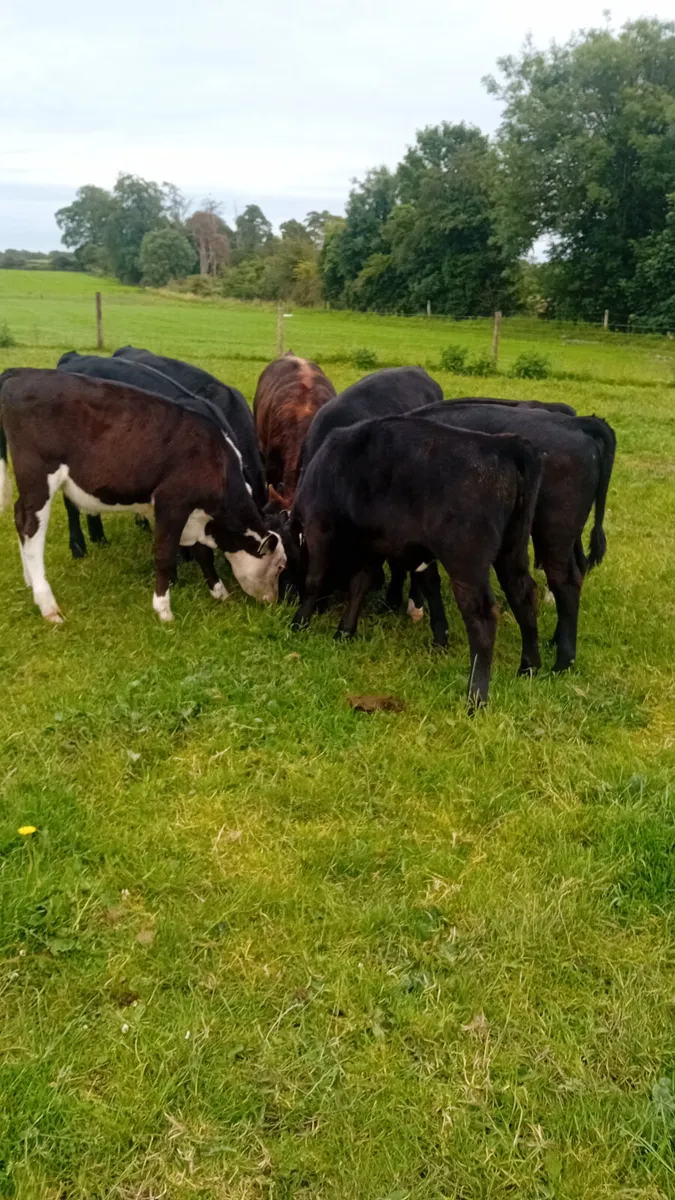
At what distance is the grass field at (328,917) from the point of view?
2508mm

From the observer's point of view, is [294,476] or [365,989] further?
[294,476]

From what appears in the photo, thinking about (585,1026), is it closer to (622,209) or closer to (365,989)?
(365,989)

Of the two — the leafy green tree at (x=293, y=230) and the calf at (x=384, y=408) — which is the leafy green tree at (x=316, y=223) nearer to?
the leafy green tree at (x=293, y=230)

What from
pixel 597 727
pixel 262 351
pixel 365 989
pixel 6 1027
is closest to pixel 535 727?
pixel 597 727

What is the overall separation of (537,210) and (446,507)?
4121cm

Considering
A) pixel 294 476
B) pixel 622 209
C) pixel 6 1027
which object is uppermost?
pixel 622 209

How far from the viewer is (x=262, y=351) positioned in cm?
2548

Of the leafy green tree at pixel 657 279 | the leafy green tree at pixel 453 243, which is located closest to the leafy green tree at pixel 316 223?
the leafy green tree at pixel 453 243

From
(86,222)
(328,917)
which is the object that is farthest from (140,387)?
(86,222)

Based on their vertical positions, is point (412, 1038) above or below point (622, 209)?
below

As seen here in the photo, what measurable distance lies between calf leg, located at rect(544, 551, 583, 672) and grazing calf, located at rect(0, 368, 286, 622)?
2.37 m

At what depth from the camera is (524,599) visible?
5.35 meters

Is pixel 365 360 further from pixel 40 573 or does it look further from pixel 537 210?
pixel 537 210

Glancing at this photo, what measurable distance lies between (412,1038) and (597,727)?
7.93ft
